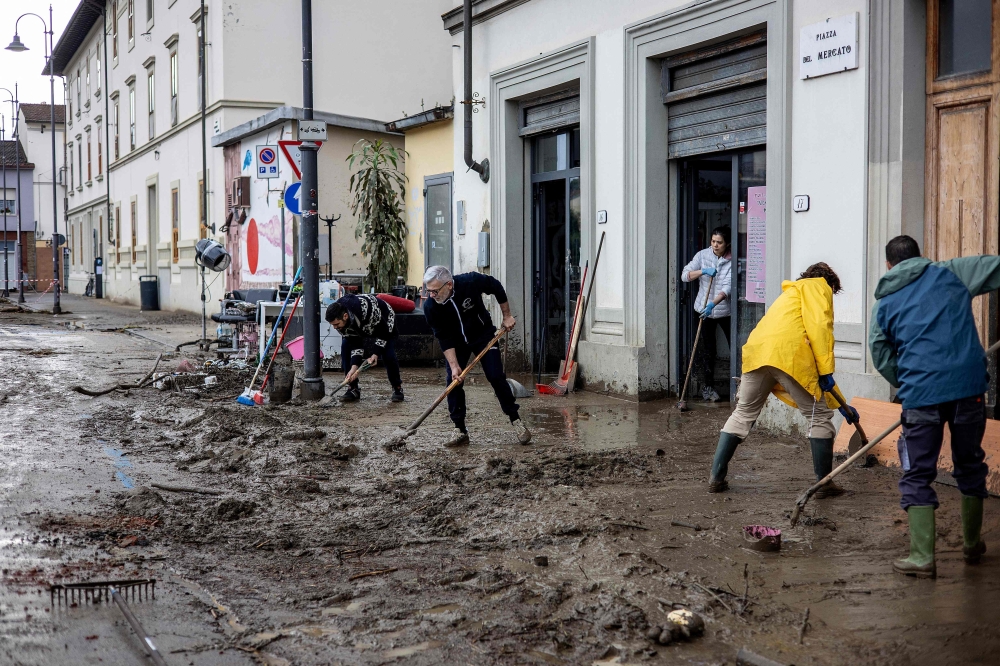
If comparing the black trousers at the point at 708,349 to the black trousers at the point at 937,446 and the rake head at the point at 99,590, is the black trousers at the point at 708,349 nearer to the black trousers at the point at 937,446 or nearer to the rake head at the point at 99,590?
the black trousers at the point at 937,446

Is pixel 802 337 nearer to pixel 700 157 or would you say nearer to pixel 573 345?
pixel 700 157

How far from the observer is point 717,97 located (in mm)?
10250

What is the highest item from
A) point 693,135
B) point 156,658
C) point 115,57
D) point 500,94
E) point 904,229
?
point 115,57

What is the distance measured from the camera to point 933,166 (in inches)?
306

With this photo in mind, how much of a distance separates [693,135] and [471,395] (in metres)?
3.63

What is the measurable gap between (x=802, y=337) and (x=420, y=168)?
1155 cm

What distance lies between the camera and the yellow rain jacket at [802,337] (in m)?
6.33

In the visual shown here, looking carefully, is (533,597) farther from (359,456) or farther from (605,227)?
(605,227)

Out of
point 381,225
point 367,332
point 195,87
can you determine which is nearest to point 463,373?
point 367,332

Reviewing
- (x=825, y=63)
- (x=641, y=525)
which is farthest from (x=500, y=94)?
(x=641, y=525)

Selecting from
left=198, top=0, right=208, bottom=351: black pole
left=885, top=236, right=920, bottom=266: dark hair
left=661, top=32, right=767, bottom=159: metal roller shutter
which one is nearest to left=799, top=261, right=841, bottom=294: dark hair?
left=885, top=236, right=920, bottom=266: dark hair

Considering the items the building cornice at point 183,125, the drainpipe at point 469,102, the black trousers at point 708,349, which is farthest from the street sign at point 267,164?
the black trousers at point 708,349

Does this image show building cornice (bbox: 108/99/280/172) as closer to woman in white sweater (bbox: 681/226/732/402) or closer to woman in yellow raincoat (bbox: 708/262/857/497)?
woman in white sweater (bbox: 681/226/732/402)

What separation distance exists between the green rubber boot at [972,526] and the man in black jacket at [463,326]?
13.3 ft
